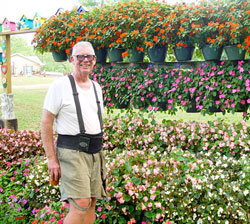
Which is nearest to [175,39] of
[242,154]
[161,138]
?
[161,138]

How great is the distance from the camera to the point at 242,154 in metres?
3.06

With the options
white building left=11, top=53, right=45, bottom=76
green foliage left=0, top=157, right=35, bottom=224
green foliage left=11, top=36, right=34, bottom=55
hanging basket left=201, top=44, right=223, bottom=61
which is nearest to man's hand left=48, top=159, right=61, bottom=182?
green foliage left=0, top=157, right=35, bottom=224

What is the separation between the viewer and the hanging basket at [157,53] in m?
3.57

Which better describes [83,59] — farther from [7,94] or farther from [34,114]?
[34,114]

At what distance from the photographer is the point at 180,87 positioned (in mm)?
3461

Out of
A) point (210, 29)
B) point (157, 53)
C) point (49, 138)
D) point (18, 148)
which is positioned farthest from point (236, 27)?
point (18, 148)

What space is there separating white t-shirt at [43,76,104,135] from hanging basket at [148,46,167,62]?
1.82 meters

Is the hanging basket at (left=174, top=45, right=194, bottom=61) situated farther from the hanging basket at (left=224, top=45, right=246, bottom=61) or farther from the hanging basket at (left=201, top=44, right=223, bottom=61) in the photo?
the hanging basket at (left=224, top=45, right=246, bottom=61)

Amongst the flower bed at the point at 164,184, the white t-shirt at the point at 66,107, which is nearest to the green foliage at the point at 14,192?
the flower bed at the point at 164,184

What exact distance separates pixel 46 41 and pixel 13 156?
1.70 meters

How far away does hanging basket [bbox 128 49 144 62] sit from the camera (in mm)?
3729

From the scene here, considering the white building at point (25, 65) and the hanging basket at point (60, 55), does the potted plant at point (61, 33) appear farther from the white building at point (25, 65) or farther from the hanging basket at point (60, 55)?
the white building at point (25, 65)

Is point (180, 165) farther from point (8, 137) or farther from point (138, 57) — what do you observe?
point (8, 137)

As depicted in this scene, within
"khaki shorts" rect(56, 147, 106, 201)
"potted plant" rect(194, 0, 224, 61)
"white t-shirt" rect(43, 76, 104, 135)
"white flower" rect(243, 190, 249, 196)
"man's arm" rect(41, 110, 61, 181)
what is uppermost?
"potted plant" rect(194, 0, 224, 61)
